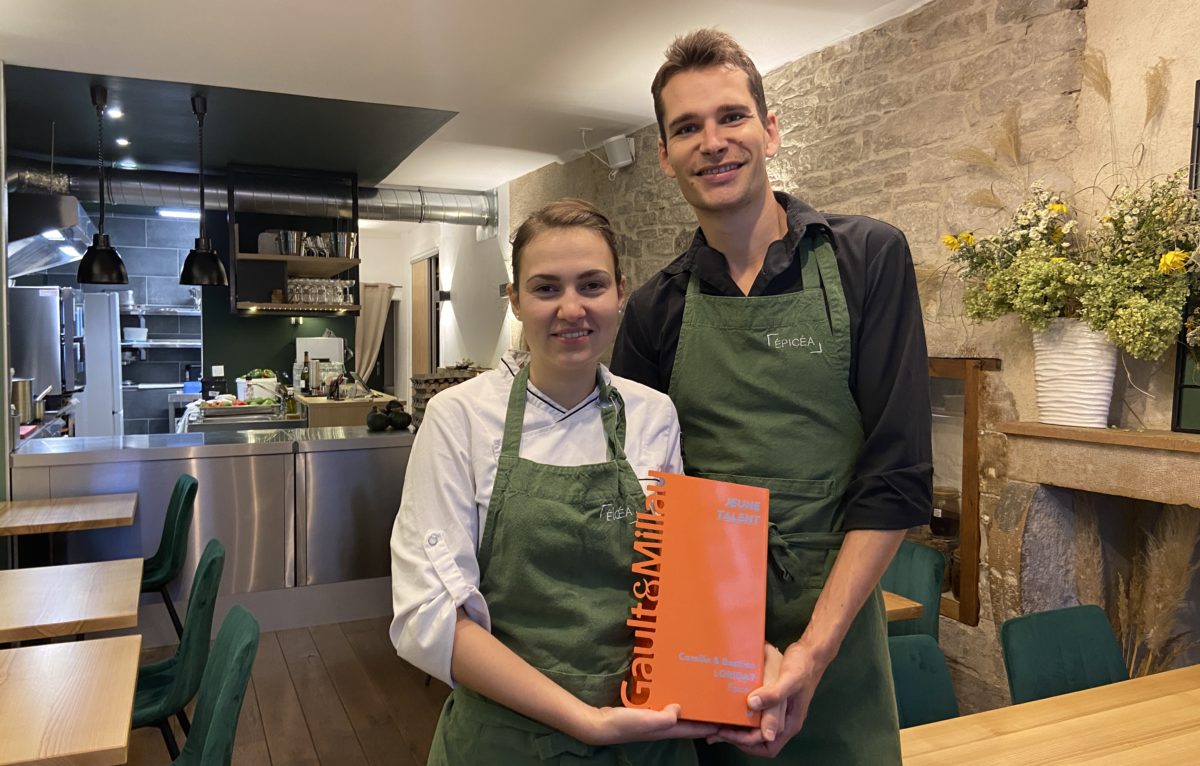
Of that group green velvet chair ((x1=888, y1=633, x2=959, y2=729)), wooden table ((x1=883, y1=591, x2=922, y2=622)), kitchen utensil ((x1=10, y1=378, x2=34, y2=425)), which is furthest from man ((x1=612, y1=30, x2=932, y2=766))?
kitchen utensil ((x1=10, y1=378, x2=34, y2=425))

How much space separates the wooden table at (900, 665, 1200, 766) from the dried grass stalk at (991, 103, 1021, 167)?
2.03 metres

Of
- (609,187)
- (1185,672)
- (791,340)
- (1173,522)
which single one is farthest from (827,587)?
(609,187)

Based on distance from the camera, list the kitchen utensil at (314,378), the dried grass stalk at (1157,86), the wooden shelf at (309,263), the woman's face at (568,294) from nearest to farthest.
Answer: the woman's face at (568,294), the dried grass stalk at (1157,86), the wooden shelf at (309,263), the kitchen utensil at (314,378)

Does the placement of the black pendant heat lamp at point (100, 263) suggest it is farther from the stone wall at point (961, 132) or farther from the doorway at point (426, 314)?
the doorway at point (426, 314)

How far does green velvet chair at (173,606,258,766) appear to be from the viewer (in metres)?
1.76

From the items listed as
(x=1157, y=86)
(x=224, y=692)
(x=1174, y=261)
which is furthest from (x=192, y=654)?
(x=1157, y=86)

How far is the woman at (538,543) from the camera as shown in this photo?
3.69ft

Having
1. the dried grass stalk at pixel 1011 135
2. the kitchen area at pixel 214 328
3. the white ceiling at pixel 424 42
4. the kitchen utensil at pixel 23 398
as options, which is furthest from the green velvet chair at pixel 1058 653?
the kitchen utensil at pixel 23 398

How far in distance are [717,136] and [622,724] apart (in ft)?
2.77

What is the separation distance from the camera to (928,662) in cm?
199

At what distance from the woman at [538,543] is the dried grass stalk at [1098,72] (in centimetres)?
254

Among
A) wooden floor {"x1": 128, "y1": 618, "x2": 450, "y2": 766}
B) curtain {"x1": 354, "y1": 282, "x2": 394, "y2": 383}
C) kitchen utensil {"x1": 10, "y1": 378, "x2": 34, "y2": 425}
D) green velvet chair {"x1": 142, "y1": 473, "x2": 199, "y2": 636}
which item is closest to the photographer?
wooden floor {"x1": 128, "y1": 618, "x2": 450, "y2": 766}

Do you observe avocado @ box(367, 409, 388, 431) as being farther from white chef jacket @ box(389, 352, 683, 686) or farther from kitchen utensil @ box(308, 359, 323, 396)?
white chef jacket @ box(389, 352, 683, 686)

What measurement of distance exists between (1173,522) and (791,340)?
2.31m
